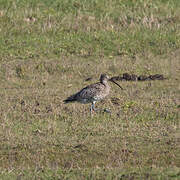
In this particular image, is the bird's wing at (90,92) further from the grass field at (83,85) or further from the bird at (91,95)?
the grass field at (83,85)

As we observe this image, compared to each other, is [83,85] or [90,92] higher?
[90,92]

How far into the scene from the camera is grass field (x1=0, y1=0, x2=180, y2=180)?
9578 mm

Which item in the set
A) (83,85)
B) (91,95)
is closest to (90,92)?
(91,95)

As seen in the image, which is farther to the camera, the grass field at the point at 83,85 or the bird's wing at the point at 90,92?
the bird's wing at the point at 90,92

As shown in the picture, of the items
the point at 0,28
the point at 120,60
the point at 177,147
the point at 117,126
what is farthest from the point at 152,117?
the point at 0,28

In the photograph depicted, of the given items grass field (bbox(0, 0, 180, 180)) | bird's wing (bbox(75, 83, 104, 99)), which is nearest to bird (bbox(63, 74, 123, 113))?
bird's wing (bbox(75, 83, 104, 99))

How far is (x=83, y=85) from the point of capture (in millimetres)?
17062

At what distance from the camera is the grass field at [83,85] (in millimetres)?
9578

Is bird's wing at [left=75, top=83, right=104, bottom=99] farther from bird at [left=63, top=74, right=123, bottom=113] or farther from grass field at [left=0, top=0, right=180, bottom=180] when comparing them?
grass field at [left=0, top=0, right=180, bottom=180]

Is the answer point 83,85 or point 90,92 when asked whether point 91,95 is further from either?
point 83,85

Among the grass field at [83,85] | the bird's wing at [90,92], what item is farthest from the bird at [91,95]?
the grass field at [83,85]

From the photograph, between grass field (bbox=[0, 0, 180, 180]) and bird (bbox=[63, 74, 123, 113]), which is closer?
grass field (bbox=[0, 0, 180, 180])

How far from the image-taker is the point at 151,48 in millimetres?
20156

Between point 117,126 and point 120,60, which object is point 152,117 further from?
point 120,60
